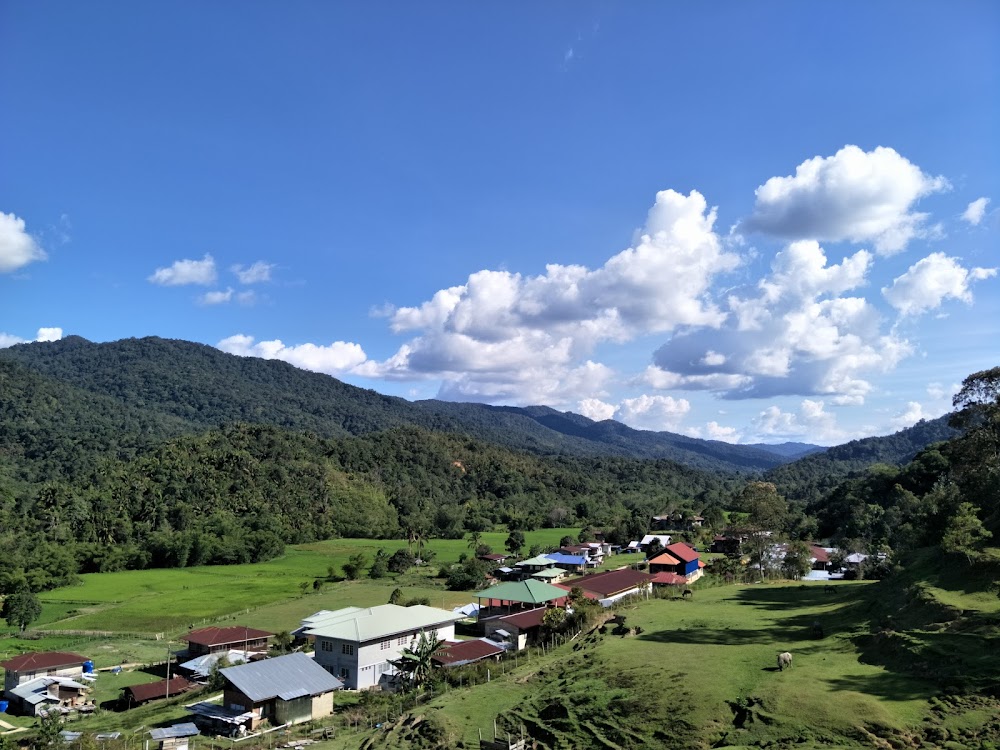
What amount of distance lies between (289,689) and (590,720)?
1401 cm

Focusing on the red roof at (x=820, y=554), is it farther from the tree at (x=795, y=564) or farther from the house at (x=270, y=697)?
the house at (x=270, y=697)

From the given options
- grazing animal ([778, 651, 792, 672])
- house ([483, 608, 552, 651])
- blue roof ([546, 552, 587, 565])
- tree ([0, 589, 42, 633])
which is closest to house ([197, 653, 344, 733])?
house ([483, 608, 552, 651])

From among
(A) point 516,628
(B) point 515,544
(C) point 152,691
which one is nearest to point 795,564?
(A) point 516,628

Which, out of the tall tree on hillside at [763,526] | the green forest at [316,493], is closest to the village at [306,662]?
the tall tree on hillside at [763,526]

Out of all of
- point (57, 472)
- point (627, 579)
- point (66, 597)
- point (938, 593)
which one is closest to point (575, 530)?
point (627, 579)

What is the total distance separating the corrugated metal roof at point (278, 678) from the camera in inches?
1065

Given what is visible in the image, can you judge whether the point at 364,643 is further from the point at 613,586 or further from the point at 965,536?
the point at 965,536

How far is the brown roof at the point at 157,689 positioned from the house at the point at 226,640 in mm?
5112

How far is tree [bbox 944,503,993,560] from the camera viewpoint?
87.3 feet

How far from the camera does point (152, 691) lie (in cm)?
3234

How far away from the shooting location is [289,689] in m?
27.6

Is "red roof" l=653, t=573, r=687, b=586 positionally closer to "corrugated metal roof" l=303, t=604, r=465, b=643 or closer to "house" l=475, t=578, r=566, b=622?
"house" l=475, t=578, r=566, b=622

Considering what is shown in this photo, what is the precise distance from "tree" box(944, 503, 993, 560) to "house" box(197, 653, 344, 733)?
26.9 m

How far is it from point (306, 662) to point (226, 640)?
13.0 m
